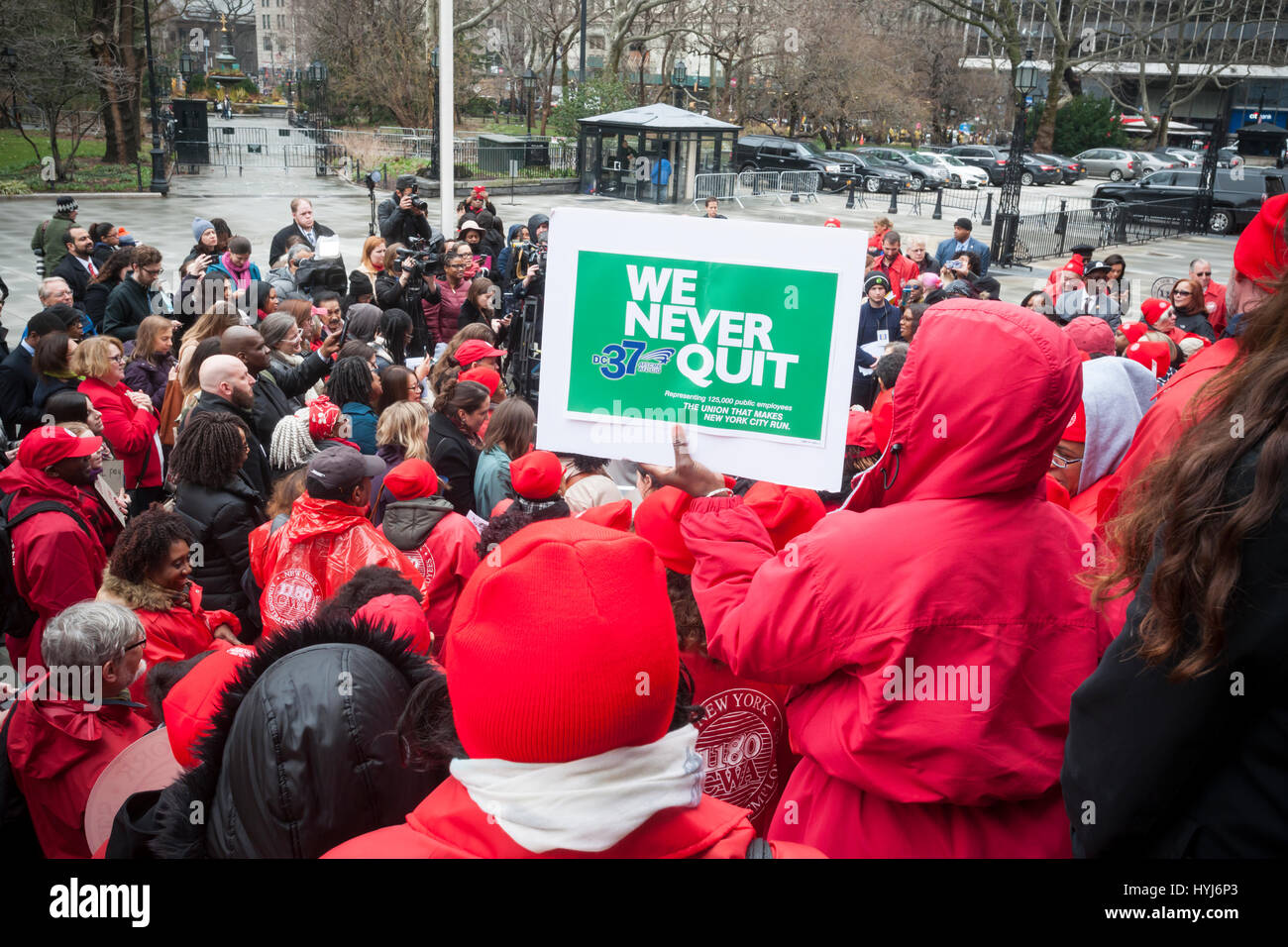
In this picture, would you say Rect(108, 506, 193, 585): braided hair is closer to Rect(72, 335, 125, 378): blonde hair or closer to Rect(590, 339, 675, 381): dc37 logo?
Rect(590, 339, 675, 381): dc37 logo

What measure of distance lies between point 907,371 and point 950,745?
2.24 feet

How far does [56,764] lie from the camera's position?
114 inches

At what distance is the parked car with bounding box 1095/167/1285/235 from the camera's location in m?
28.9

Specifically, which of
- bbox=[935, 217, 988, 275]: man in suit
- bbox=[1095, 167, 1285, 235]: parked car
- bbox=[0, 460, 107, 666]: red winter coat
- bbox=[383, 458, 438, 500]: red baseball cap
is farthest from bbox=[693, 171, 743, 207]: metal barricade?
bbox=[0, 460, 107, 666]: red winter coat

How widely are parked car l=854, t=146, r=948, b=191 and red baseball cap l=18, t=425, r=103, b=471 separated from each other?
33305 mm

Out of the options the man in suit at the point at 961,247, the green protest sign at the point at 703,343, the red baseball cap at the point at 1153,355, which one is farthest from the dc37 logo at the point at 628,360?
the man in suit at the point at 961,247

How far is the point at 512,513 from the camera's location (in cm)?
366

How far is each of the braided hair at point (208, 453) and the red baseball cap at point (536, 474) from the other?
59.8 inches

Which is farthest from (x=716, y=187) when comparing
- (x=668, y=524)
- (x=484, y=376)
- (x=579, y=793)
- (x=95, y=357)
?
(x=579, y=793)

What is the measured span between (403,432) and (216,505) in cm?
100

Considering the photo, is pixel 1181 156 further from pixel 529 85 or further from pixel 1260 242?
pixel 1260 242

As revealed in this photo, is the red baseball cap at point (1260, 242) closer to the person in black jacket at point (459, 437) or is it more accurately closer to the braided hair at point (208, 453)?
the person in black jacket at point (459, 437)
